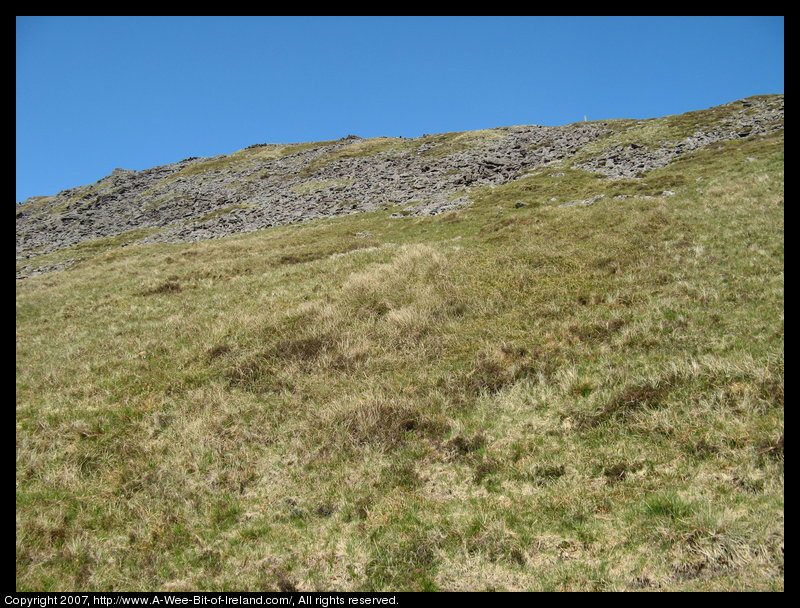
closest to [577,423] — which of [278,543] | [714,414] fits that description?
[714,414]

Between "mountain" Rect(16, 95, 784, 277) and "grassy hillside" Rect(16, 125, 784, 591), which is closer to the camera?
"grassy hillside" Rect(16, 125, 784, 591)

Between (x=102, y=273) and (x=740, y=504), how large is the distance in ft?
129

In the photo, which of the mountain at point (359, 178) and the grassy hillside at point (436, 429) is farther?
the mountain at point (359, 178)

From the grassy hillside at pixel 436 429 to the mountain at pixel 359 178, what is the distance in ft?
93.8

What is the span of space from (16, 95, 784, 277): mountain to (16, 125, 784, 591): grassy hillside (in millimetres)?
28582

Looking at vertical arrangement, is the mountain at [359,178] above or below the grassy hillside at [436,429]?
above

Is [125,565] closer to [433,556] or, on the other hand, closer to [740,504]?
[433,556]

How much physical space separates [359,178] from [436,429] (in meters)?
62.4

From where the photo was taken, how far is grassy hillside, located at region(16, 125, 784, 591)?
696 cm

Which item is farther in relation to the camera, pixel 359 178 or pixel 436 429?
pixel 359 178

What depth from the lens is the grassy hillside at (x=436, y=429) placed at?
22.9 feet

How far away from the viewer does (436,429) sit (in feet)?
34.3

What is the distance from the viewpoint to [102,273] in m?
35.1
